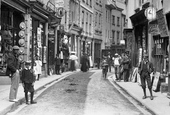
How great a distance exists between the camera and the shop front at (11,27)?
16750 mm

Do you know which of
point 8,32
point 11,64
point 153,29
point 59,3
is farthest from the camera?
point 59,3

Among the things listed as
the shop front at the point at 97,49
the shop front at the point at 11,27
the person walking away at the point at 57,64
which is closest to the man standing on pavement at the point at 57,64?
the person walking away at the point at 57,64

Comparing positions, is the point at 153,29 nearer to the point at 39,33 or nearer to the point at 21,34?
the point at 21,34

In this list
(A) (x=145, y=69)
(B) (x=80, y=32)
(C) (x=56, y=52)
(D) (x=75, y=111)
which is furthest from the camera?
(B) (x=80, y=32)

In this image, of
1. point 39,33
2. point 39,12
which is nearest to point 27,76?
point 39,12

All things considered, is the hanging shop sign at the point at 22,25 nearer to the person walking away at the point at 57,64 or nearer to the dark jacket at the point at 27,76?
the person walking away at the point at 57,64

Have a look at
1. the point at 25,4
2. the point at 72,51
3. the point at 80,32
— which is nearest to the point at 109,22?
the point at 80,32

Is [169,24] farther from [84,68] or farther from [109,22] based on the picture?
[109,22]

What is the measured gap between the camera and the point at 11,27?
17.9m

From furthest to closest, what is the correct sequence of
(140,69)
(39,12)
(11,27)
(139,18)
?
(39,12), (139,18), (11,27), (140,69)

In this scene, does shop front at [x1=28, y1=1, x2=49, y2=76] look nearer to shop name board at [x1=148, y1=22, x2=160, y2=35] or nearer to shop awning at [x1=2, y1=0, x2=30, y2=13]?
shop awning at [x1=2, y1=0, x2=30, y2=13]

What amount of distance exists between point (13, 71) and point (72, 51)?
2481 centimetres

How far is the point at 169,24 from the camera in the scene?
12.8 metres

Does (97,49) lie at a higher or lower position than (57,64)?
higher
